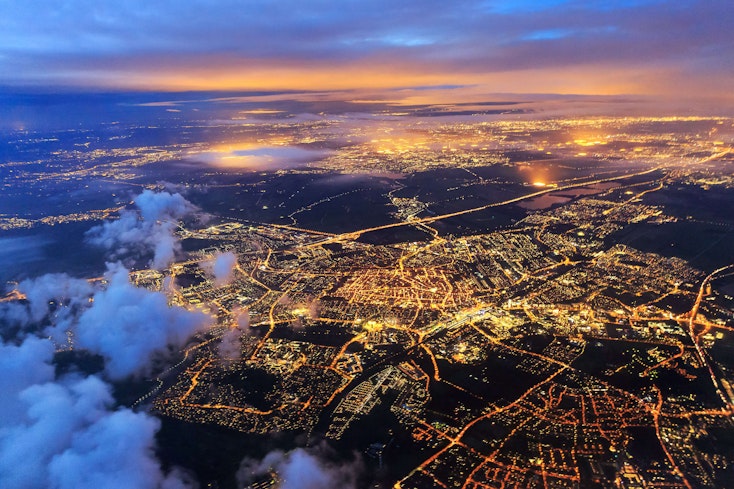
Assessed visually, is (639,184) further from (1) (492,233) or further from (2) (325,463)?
(2) (325,463)

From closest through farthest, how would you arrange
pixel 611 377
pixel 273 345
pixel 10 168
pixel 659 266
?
pixel 611 377 → pixel 273 345 → pixel 659 266 → pixel 10 168

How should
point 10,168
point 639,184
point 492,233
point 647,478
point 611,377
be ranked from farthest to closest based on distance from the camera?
point 10,168, point 639,184, point 492,233, point 611,377, point 647,478

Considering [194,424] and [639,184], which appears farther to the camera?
[639,184]

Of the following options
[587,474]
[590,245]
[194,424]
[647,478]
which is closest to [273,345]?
[194,424]

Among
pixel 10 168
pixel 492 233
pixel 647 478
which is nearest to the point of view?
pixel 647 478

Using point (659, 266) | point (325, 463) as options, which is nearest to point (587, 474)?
point (325, 463)

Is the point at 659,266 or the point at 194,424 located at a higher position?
the point at 659,266

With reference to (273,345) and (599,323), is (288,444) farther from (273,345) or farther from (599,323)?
(599,323)

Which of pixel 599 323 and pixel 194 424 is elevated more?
pixel 599 323

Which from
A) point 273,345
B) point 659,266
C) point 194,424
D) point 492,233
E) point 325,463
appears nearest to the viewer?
point 325,463
